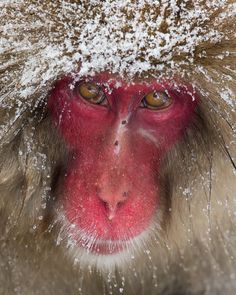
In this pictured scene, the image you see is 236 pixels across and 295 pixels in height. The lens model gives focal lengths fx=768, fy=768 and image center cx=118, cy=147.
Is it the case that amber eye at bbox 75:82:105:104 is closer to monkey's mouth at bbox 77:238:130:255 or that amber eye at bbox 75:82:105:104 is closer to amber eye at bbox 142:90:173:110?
amber eye at bbox 142:90:173:110

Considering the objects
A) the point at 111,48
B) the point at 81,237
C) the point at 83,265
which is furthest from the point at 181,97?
the point at 83,265

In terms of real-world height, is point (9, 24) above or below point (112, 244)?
above

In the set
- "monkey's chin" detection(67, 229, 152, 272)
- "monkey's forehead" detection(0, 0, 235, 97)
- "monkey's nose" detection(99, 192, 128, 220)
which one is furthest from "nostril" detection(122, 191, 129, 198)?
"monkey's forehead" detection(0, 0, 235, 97)

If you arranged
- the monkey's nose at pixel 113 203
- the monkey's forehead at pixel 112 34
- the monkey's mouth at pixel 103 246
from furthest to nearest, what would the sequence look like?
1. the monkey's mouth at pixel 103 246
2. the monkey's nose at pixel 113 203
3. the monkey's forehead at pixel 112 34

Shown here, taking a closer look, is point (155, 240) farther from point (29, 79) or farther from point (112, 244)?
point (29, 79)

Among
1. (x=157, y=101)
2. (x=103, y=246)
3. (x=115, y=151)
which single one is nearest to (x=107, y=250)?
(x=103, y=246)

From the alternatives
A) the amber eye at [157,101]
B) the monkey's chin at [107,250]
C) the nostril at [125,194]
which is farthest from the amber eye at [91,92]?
the monkey's chin at [107,250]

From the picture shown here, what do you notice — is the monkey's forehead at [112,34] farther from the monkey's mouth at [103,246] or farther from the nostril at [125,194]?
the monkey's mouth at [103,246]
